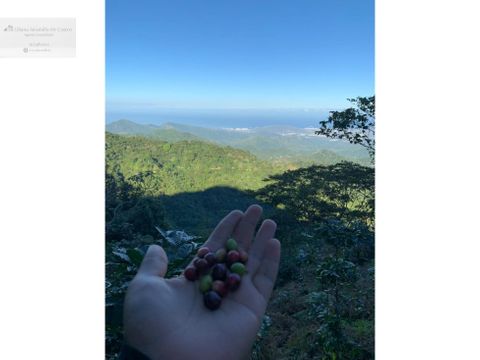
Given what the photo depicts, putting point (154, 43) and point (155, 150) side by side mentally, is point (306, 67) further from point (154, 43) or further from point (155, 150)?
point (155, 150)

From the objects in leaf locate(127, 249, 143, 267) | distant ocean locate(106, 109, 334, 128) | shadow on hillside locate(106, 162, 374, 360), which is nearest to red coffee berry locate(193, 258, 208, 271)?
leaf locate(127, 249, 143, 267)

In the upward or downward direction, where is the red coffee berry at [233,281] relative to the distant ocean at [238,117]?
downward

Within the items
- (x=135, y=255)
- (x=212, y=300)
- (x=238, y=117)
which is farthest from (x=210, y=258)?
(x=238, y=117)

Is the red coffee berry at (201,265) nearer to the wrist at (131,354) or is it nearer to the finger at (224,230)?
the finger at (224,230)

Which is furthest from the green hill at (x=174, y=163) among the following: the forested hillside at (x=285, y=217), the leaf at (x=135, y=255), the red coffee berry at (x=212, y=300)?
the red coffee berry at (x=212, y=300)

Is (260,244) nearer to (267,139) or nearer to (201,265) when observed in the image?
(201,265)
